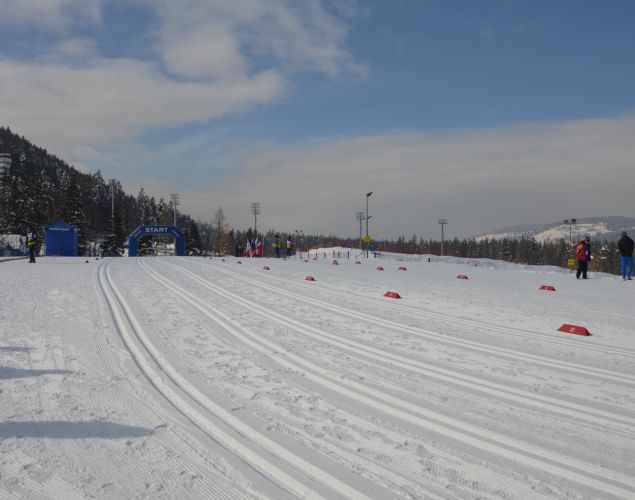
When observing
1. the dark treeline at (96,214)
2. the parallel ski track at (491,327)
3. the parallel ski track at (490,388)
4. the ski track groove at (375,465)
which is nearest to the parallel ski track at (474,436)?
the ski track groove at (375,465)

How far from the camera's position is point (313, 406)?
389cm

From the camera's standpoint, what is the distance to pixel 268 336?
21.6 ft

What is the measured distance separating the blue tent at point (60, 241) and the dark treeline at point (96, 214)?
19.9 metres

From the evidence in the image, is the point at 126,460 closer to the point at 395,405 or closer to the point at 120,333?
the point at 395,405

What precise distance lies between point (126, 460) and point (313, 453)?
129cm

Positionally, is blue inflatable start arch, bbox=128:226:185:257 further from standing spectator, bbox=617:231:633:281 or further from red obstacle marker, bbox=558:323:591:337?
red obstacle marker, bbox=558:323:591:337

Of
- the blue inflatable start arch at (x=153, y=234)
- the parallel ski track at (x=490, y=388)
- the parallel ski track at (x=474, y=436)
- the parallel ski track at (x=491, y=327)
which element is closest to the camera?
the parallel ski track at (x=474, y=436)

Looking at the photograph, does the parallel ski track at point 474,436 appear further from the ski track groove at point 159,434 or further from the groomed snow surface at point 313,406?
the ski track groove at point 159,434

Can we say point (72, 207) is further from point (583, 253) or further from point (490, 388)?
point (490, 388)

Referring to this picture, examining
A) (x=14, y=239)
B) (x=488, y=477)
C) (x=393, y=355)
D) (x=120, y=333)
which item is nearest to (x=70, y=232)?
(x=14, y=239)

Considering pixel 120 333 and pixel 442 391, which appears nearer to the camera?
pixel 442 391

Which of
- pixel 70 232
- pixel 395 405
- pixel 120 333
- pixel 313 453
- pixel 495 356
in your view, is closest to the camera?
pixel 313 453

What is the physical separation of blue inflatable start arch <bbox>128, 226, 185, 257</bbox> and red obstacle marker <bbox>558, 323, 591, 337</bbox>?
40441 millimetres

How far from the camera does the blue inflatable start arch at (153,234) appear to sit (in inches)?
1634
